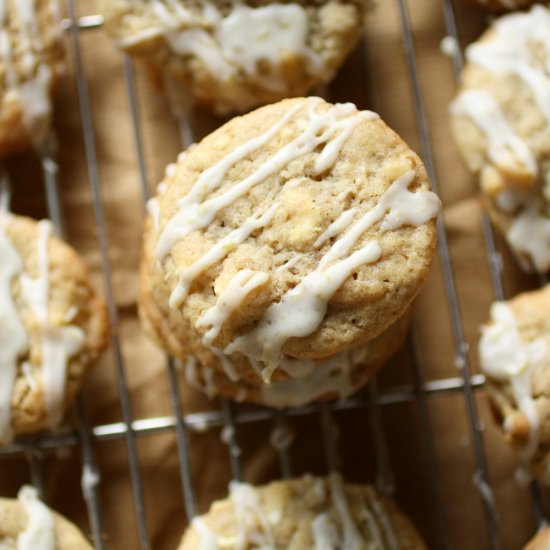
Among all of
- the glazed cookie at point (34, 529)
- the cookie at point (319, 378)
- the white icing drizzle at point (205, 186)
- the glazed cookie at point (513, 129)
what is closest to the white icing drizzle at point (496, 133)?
the glazed cookie at point (513, 129)

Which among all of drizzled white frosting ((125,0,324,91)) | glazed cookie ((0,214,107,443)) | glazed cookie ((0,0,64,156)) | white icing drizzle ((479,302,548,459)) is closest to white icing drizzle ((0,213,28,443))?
glazed cookie ((0,214,107,443))

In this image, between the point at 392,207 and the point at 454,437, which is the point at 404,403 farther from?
the point at 392,207

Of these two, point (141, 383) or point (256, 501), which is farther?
point (141, 383)

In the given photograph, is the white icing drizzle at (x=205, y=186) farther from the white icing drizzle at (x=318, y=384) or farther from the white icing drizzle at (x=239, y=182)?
the white icing drizzle at (x=318, y=384)

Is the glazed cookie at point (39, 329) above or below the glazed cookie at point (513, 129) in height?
below

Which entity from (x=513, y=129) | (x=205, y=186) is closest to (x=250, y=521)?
(x=205, y=186)

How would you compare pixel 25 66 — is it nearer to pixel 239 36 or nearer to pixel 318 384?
pixel 239 36

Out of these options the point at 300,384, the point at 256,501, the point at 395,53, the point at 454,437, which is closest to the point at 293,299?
the point at 300,384
